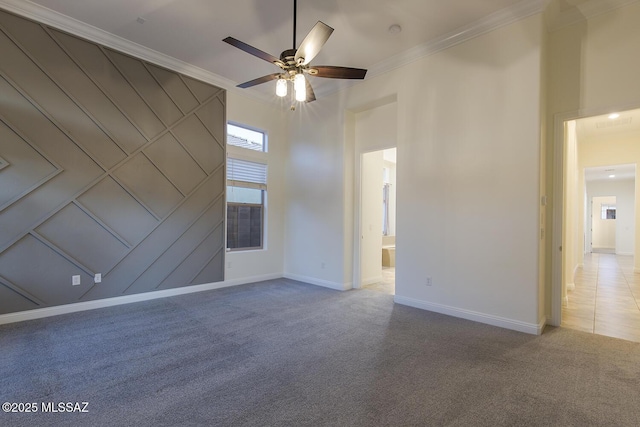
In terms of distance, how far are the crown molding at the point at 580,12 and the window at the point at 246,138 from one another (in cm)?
469

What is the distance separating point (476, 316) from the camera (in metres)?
3.67

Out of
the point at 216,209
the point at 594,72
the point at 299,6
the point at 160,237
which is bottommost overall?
the point at 160,237

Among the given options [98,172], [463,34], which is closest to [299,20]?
[463,34]

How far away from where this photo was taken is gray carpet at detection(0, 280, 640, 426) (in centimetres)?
192

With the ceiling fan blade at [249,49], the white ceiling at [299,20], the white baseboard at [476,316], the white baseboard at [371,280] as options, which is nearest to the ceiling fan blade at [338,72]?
the ceiling fan blade at [249,49]

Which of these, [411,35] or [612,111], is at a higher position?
[411,35]

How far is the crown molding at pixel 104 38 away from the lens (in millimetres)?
3483

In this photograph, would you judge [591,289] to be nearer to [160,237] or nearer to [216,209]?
[216,209]

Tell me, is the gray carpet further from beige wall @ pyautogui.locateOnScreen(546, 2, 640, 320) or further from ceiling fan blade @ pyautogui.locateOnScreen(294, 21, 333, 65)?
ceiling fan blade @ pyautogui.locateOnScreen(294, 21, 333, 65)

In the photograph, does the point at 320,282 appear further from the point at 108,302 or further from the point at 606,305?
the point at 606,305

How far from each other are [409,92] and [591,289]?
15.7 ft

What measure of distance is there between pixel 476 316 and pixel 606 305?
2330 mm

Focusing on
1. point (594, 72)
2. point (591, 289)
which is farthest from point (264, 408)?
point (591, 289)

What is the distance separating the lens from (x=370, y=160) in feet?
18.5
